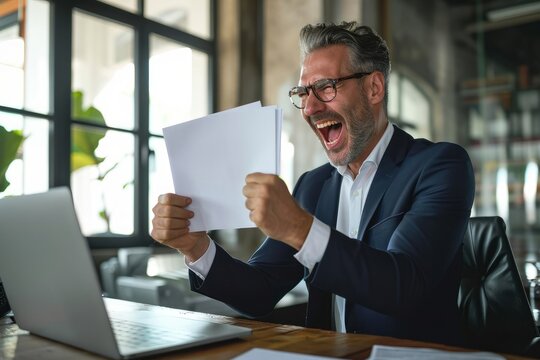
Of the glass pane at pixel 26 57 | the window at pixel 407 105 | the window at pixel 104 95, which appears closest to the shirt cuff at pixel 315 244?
the window at pixel 104 95

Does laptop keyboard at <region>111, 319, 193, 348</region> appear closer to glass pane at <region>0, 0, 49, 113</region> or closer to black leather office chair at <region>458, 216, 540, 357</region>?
black leather office chair at <region>458, 216, 540, 357</region>

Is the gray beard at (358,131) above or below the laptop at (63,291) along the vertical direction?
above

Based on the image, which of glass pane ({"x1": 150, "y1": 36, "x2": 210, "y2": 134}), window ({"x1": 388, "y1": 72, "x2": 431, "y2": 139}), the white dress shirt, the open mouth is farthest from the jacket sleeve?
window ({"x1": 388, "y1": 72, "x2": 431, "y2": 139})

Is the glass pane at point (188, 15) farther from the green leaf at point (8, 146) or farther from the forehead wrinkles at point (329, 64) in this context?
the forehead wrinkles at point (329, 64)

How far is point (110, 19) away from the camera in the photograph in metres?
4.00

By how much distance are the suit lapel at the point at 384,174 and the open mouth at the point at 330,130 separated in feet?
0.54

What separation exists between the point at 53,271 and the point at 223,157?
1.28ft

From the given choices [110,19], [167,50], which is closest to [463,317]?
[110,19]

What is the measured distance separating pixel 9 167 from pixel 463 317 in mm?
2138

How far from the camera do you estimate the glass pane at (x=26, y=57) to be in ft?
11.3

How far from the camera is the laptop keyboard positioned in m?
0.88

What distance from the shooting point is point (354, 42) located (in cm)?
152

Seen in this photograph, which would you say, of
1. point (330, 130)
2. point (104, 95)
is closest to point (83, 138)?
point (104, 95)

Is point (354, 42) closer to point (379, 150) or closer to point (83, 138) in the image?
point (379, 150)
